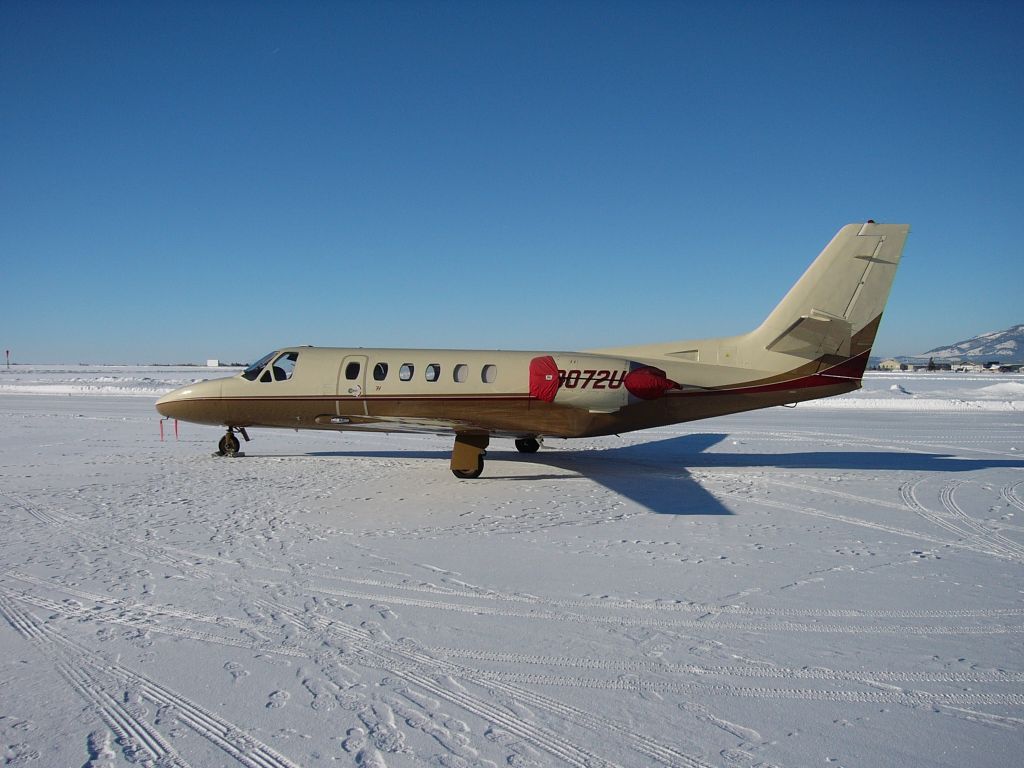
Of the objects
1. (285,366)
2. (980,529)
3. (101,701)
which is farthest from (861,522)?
(285,366)

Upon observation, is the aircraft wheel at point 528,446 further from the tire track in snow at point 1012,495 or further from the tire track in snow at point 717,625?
the tire track in snow at point 717,625

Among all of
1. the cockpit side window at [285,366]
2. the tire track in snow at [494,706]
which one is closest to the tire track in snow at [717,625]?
the tire track in snow at [494,706]

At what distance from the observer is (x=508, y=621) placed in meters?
5.91

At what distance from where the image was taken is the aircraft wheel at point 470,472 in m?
13.0

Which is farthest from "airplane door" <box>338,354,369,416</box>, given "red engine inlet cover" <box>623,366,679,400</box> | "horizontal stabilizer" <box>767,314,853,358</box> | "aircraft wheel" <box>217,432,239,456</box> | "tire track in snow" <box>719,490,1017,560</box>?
"horizontal stabilizer" <box>767,314,853,358</box>

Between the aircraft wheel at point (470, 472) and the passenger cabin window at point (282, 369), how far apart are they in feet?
15.2

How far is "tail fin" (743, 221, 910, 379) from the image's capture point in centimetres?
1308

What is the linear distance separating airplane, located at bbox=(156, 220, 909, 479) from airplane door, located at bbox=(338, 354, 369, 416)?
0.08ft

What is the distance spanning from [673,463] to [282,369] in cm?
894

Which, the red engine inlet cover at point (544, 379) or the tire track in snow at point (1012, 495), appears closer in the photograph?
the tire track in snow at point (1012, 495)

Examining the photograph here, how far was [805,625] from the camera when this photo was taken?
230 inches

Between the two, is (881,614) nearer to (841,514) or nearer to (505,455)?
(841,514)

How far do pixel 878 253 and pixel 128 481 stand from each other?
14545 mm

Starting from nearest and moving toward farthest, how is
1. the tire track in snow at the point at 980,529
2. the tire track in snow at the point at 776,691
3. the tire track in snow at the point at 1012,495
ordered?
the tire track in snow at the point at 776,691, the tire track in snow at the point at 980,529, the tire track in snow at the point at 1012,495
